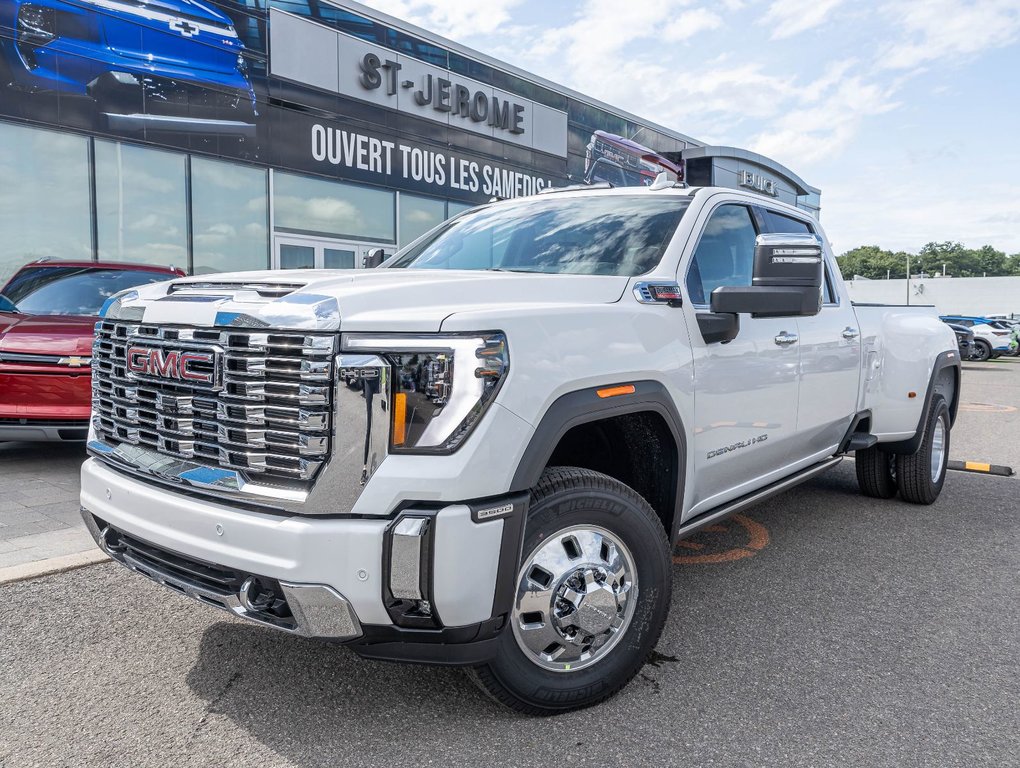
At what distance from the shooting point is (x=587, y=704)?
8.73 ft

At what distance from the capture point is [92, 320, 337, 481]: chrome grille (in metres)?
2.19

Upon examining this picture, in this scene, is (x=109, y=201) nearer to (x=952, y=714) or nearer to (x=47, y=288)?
(x=47, y=288)

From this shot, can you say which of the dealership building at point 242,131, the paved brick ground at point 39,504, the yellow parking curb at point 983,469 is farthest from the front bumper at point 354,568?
the dealership building at point 242,131

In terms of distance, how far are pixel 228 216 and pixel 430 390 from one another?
12594 millimetres

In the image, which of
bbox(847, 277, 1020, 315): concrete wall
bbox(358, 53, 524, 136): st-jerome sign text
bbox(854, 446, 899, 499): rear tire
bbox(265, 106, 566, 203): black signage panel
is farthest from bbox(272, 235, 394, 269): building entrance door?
bbox(847, 277, 1020, 315): concrete wall

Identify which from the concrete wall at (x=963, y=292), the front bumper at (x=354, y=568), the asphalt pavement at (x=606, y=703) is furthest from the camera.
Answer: the concrete wall at (x=963, y=292)

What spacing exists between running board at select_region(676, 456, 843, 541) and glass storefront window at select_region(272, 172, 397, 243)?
1187cm

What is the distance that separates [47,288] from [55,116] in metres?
5.78

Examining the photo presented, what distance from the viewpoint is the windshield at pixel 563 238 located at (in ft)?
10.9

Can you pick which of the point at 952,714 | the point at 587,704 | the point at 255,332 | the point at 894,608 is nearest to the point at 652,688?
the point at 587,704

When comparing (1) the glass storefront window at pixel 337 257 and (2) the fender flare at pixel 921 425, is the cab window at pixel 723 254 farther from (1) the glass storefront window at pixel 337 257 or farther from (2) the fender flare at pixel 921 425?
(1) the glass storefront window at pixel 337 257

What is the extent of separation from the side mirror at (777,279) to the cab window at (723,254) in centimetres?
21

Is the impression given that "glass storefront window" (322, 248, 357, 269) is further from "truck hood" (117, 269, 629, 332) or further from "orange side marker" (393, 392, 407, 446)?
"orange side marker" (393, 392, 407, 446)

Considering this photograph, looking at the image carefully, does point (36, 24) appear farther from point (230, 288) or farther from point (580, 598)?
point (580, 598)
